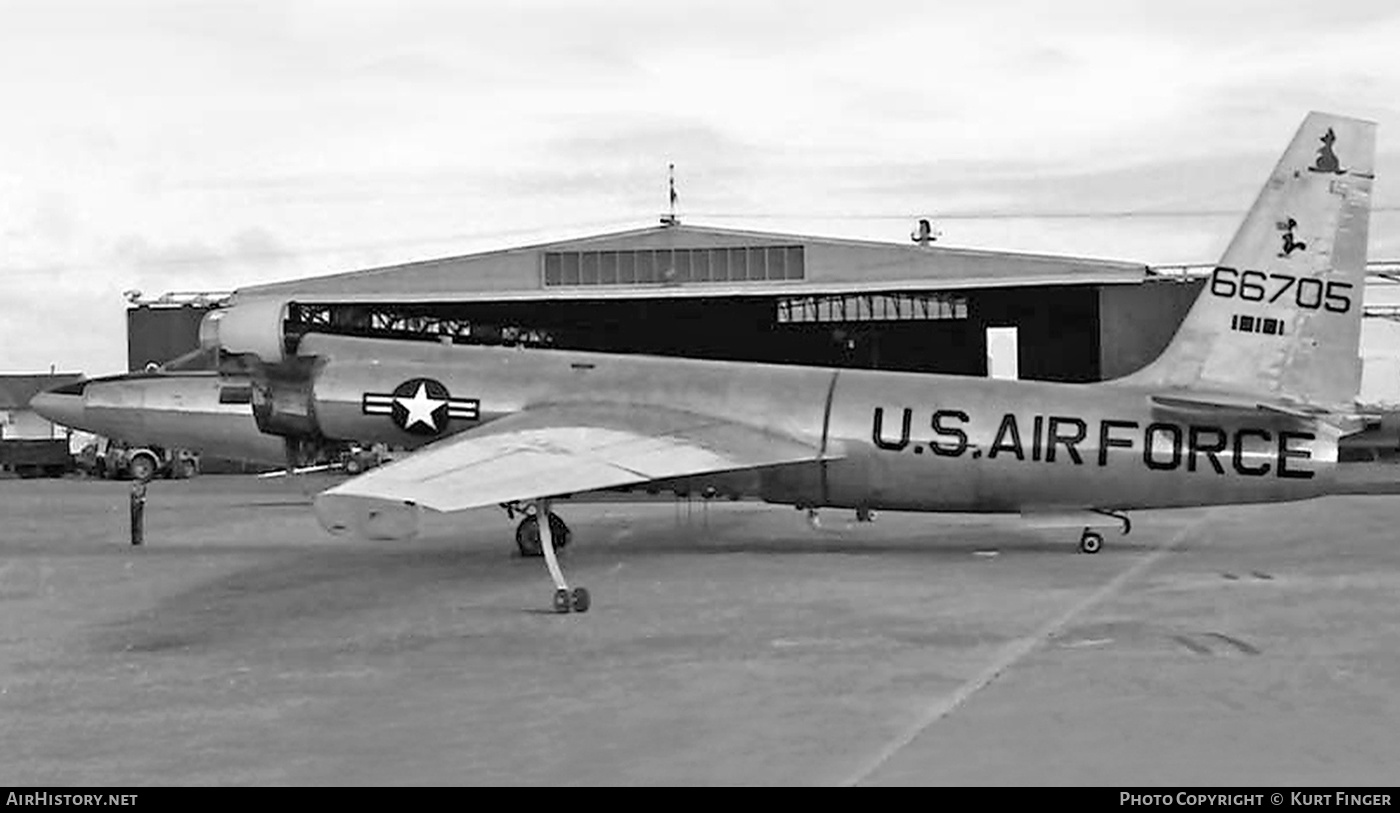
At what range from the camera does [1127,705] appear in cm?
912

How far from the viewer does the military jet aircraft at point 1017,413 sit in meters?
17.2

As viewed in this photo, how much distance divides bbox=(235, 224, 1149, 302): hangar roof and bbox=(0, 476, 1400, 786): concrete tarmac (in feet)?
75.5

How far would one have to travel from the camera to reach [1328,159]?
1727cm

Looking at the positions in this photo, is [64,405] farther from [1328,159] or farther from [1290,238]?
[1328,159]

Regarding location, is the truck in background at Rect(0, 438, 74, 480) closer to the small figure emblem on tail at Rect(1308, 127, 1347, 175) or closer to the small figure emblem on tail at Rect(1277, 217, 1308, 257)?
the small figure emblem on tail at Rect(1277, 217, 1308, 257)

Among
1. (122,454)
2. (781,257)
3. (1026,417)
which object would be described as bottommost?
(122,454)

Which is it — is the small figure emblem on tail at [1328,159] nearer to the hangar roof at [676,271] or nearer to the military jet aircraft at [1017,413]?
the military jet aircraft at [1017,413]

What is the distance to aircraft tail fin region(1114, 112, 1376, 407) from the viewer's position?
1723 cm

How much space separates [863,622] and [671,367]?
296 inches

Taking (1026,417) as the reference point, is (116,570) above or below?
below

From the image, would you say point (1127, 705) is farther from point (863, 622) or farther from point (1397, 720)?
point (863, 622)

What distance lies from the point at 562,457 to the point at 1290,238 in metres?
9.07

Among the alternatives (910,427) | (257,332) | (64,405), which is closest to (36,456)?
(64,405)
